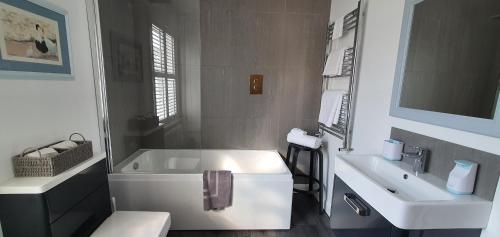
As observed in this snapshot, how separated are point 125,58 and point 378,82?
7.94 ft

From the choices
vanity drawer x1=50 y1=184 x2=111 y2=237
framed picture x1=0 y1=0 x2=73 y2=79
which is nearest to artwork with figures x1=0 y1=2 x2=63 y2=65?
framed picture x1=0 y1=0 x2=73 y2=79

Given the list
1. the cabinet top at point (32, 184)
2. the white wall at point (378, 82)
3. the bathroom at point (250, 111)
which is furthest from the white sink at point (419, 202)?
the cabinet top at point (32, 184)

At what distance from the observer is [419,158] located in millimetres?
1307

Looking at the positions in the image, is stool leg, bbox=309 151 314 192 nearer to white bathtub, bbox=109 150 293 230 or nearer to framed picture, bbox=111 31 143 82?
white bathtub, bbox=109 150 293 230

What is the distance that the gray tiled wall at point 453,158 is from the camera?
3.18ft

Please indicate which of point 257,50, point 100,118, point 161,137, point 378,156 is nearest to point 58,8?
point 100,118

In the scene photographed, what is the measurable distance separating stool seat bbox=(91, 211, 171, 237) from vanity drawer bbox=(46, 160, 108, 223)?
0.26 meters

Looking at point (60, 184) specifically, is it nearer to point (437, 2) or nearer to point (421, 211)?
point (421, 211)

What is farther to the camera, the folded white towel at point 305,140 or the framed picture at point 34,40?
the folded white towel at point 305,140

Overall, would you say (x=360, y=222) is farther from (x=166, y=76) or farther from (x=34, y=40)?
(x=166, y=76)

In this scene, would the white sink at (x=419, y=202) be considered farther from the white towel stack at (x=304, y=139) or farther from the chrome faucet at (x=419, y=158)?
the white towel stack at (x=304, y=139)

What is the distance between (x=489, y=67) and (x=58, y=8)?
2.53m

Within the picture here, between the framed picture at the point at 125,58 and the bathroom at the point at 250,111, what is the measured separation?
15 mm

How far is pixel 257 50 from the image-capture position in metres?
2.68
